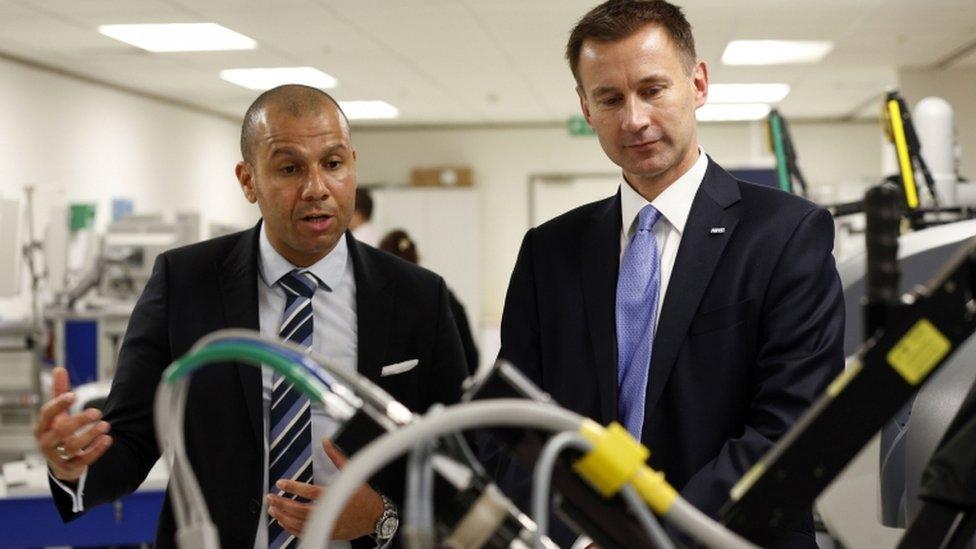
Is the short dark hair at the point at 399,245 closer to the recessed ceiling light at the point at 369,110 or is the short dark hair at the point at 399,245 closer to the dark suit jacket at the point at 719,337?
A: the dark suit jacket at the point at 719,337

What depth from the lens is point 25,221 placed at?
22.0ft

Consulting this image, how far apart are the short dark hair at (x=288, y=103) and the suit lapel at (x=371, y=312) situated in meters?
0.24

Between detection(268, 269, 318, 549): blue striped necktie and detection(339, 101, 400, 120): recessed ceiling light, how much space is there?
10.1 metres

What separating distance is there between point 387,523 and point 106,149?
910cm

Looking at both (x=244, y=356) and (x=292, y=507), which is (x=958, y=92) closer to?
(x=292, y=507)

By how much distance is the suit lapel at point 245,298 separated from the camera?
1.81 meters

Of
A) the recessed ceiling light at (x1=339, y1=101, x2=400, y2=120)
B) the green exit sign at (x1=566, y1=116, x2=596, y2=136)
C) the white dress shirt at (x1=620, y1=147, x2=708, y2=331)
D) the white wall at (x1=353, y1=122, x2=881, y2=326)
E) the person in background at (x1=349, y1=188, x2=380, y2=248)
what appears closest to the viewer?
the white dress shirt at (x1=620, y1=147, x2=708, y2=331)

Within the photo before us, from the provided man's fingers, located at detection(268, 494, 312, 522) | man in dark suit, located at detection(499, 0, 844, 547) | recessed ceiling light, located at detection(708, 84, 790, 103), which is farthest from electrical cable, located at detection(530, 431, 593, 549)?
recessed ceiling light, located at detection(708, 84, 790, 103)

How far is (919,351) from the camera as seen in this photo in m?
0.93

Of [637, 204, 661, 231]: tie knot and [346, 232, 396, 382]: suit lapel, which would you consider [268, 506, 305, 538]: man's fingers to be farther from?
[637, 204, 661, 231]: tie knot

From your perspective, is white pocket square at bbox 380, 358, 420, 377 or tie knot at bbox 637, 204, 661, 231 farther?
white pocket square at bbox 380, 358, 420, 377

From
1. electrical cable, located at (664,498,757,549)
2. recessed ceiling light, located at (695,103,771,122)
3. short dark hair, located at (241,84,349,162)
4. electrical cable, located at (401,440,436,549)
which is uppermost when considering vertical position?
recessed ceiling light, located at (695,103,771,122)

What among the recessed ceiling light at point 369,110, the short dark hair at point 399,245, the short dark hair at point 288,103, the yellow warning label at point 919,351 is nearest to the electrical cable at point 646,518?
the yellow warning label at point 919,351

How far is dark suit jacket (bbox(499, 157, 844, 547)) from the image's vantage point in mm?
1526
